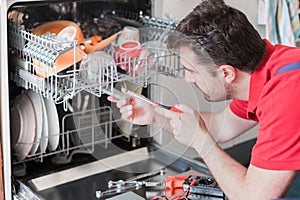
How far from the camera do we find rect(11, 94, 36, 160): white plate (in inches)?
54.3

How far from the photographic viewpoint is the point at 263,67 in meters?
1.20

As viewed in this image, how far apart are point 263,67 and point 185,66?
0.19 meters

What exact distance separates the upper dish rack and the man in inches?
3.7

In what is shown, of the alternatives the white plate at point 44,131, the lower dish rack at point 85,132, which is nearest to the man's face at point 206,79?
the lower dish rack at point 85,132

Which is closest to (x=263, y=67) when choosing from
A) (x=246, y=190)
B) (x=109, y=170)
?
(x=246, y=190)

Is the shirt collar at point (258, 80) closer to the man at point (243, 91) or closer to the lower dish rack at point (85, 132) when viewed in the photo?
the man at point (243, 91)

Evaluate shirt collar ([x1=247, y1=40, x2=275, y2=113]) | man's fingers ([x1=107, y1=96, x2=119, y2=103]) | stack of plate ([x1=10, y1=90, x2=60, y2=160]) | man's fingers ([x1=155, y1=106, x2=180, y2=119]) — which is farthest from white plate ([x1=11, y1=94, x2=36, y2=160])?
shirt collar ([x1=247, y1=40, x2=275, y2=113])

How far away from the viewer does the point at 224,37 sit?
1173 millimetres

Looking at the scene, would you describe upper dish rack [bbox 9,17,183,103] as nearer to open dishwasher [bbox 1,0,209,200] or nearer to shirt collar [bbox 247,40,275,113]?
open dishwasher [bbox 1,0,209,200]

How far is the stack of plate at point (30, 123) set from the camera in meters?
1.38

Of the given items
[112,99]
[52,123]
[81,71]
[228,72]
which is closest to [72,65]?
[81,71]

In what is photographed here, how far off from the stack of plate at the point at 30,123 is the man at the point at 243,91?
8.2 inches

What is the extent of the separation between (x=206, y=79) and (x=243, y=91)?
11 centimetres

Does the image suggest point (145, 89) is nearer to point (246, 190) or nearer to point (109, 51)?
point (109, 51)
